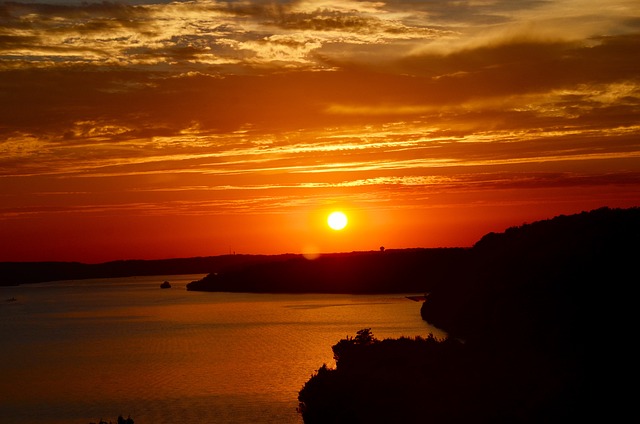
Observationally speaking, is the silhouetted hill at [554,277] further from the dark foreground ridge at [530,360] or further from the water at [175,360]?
the water at [175,360]

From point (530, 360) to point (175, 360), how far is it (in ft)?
148

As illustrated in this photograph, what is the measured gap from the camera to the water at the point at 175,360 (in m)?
50.2

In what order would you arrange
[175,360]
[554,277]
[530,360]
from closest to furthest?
1. [530,360]
2. [554,277]
3. [175,360]

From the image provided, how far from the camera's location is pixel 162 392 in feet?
188

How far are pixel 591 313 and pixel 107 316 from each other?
390ft

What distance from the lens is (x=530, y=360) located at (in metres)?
41.5

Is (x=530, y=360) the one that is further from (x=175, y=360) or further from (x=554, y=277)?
(x=175, y=360)

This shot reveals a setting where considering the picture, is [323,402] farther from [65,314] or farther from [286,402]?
[65,314]

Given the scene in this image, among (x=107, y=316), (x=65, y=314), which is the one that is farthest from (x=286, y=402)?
(x=65, y=314)

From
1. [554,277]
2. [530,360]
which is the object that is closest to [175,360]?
[554,277]

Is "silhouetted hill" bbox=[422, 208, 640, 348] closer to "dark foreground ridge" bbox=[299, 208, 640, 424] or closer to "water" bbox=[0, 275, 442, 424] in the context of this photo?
"dark foreground ridge" bbox=[299, 208, 640, 424]

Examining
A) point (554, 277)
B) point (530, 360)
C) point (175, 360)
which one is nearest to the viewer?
point (530, 360)

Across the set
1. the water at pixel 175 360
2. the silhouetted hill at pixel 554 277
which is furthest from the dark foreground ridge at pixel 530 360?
the water at pixel 175 360

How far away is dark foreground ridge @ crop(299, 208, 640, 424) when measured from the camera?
33500mm
